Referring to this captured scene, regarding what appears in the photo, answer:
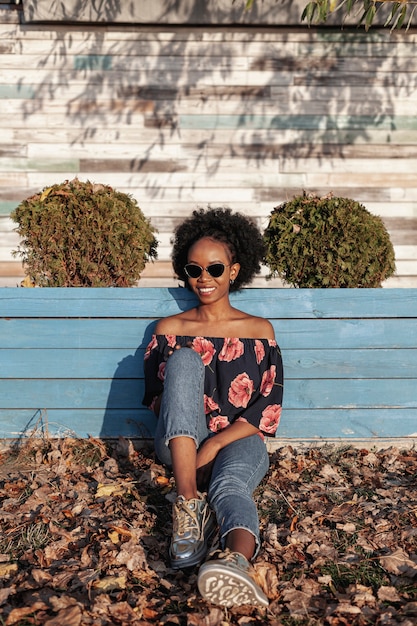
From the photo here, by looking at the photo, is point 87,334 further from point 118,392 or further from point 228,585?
point 228,585

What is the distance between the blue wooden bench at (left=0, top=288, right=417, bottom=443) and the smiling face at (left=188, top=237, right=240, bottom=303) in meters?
0.35

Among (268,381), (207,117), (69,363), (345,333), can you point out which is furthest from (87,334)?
(207,117)

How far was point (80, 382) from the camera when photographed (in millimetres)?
4094

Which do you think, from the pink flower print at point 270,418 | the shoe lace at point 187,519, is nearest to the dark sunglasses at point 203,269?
the pink flower print at point 270,418

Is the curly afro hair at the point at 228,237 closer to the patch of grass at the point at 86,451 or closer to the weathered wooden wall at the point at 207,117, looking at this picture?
the patch of grass at the point at 86,451

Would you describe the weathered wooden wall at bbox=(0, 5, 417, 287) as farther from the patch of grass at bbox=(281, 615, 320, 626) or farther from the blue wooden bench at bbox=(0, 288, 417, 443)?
the patch of grass at bbox=(281, 615, 320, 626)

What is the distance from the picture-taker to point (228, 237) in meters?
3.86

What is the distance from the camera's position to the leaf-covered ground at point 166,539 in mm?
2436

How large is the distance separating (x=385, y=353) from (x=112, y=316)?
5.29 ft

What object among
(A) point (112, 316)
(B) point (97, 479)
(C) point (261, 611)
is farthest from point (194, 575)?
(A) point (112, 316)

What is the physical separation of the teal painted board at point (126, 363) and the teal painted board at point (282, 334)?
4cm

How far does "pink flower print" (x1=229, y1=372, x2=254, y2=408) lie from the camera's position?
142 inches

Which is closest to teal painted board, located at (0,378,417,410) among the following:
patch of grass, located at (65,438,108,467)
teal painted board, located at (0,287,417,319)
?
patch of grass, located at (65,438,108,467)

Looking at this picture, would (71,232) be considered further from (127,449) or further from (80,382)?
(127,449)
